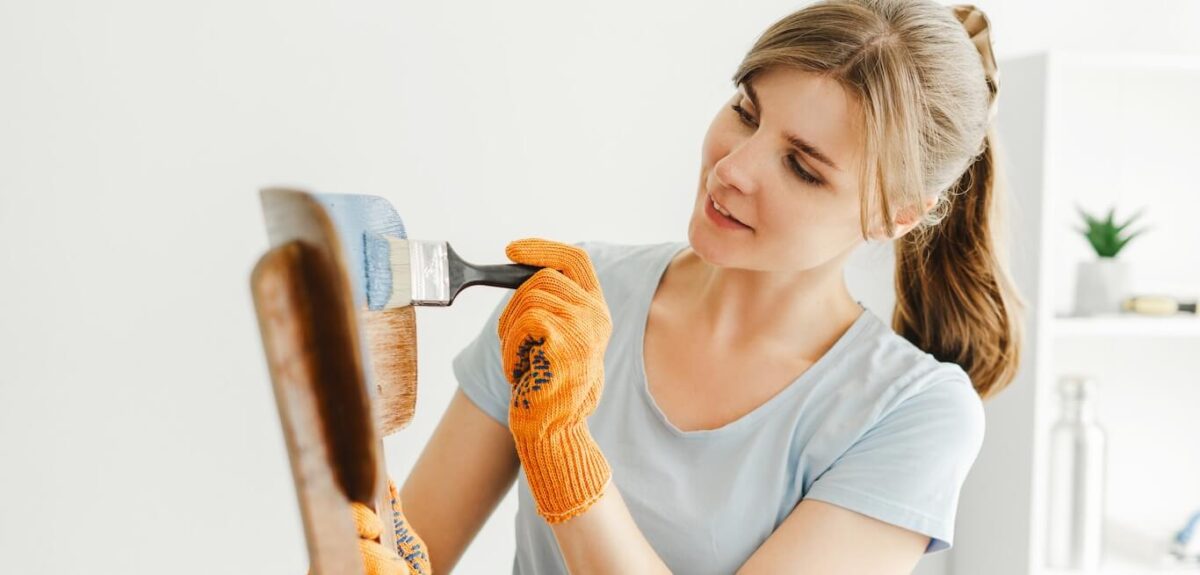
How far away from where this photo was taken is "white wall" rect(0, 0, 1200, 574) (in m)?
1.47

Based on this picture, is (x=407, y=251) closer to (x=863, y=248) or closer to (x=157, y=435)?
(x=157, y=435)

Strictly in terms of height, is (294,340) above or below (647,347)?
above

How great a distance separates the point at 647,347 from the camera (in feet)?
3.88

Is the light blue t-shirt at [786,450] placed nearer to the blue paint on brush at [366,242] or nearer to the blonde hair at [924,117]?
the blonde hair at [924,117]

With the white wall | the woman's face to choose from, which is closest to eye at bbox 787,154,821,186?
the woman's face

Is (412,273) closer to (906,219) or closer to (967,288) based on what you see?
(906,219)

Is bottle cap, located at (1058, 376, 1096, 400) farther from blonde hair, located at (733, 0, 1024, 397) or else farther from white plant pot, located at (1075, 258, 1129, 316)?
blonde hair, located at (733, 0, 1024, 397)

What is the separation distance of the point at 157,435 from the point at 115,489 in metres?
0.10

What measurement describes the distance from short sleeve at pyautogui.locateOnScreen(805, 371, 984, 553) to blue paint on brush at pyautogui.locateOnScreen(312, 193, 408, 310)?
1.72ft

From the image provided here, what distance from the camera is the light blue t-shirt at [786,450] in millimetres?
1032

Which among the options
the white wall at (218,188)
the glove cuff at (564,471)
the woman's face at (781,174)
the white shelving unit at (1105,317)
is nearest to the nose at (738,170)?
the woman's face at (781,174)

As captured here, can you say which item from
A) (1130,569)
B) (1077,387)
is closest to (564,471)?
(1077,387)

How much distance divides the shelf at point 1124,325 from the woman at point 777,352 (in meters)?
0.48

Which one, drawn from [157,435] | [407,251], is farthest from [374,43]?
[407,251]
